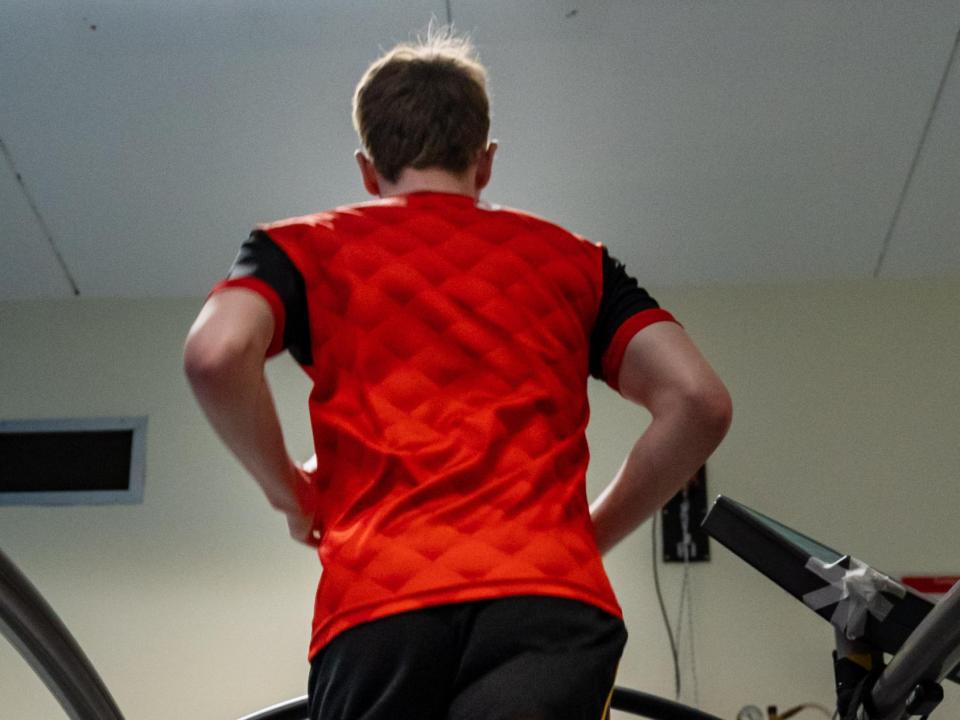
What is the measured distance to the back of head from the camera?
148 centimetres

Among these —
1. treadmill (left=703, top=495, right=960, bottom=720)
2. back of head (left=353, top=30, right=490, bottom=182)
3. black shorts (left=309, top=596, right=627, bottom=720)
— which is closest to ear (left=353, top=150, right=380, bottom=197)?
back of head (left=353, top=30, right=490, bottom=182)

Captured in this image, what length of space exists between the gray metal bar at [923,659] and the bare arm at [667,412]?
306 mm

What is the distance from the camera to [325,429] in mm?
1273

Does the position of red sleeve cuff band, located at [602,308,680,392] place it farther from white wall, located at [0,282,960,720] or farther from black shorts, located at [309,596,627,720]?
white wall, located at [0,282,960,720]

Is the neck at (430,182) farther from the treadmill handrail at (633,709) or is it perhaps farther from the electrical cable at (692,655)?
the electrical cable at (692,655)

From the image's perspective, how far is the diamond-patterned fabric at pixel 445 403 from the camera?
117 cm

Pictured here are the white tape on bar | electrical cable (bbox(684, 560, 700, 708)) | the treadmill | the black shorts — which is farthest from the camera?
electrical cable (bbox(684, 560, 700, 708))

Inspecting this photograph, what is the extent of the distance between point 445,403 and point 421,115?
0.40 meters

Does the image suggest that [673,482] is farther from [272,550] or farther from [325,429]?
[272,550]

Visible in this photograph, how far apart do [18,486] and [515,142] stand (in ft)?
5.53

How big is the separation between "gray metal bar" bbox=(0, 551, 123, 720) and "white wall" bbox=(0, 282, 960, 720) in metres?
1.71

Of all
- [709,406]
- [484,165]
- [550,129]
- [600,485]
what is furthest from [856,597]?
[550,129]

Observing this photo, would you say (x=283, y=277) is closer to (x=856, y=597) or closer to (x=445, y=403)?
(x=445, y=403)

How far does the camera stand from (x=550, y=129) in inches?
127
